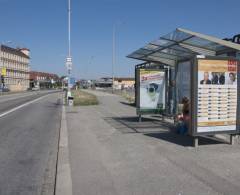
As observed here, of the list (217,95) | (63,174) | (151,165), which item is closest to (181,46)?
(217,95)

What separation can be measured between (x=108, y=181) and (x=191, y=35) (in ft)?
16.6

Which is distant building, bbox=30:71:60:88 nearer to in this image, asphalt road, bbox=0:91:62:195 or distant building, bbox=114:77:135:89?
distant building, bbox=114:77:135:89

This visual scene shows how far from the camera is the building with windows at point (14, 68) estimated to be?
11584 centimetres

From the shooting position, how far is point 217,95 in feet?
29.3

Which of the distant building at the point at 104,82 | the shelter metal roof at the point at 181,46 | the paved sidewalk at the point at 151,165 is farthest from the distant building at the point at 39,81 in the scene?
the paved sidewalk at the point at 151,165

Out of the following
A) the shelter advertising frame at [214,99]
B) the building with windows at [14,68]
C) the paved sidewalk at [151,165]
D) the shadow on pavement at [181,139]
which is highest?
the building with windows at [14,68]

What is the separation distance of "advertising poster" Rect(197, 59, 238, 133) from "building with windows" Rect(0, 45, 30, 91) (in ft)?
344

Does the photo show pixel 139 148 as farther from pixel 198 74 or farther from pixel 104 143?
pixel 198 74

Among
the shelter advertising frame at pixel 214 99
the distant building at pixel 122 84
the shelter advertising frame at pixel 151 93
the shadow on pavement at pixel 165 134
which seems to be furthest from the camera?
the distant building at pixel 122 84

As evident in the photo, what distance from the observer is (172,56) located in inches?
532

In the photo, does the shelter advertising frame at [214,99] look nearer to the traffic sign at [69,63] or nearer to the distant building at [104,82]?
the traffic sign at [69,63]

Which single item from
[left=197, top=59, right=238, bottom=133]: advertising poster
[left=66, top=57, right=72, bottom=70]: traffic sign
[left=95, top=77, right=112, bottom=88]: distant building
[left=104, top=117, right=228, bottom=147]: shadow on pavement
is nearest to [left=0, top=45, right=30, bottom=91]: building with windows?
[left=95, top=77, right=112, bottom=88]: distant building

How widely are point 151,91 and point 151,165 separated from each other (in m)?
7.90

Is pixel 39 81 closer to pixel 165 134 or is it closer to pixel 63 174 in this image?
pixel 165 134
